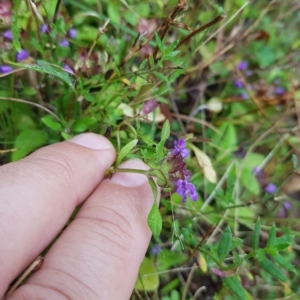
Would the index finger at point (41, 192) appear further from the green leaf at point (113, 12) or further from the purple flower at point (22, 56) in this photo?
the green leaf at point (113, 12)

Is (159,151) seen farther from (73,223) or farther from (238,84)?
(238,84)

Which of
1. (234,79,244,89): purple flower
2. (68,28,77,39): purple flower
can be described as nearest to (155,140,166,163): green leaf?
(68,28,77,39): purple flower

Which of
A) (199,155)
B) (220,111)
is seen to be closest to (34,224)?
(199,155)

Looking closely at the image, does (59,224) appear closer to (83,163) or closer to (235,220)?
(83,163)

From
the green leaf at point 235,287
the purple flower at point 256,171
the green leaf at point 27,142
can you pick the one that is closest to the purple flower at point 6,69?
the green leaf at point 27,142

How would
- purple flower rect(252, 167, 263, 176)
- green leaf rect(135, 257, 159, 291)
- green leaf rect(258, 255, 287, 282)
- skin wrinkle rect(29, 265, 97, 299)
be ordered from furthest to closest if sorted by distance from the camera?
purple flower rect(252, 167, 263, 176)
green leaf rect(135, 257, 159, 291)
green leaf rect(258, 255, 287, 282)
skin wrinkle rect(29, 265, 97, 299)

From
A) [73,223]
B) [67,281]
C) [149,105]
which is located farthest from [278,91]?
[67,281]

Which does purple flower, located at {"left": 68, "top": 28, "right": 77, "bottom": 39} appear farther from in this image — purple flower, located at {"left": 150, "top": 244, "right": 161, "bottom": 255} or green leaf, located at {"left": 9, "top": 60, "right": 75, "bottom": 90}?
purple flower, located at {"left": 150, "top": 244, "right": 161, "bottom": 255}
